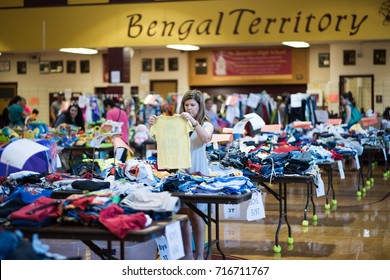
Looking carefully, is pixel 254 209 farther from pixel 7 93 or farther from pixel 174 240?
pixel 7 93

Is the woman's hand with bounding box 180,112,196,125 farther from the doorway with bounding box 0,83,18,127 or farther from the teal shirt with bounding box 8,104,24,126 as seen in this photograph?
the doorway with bounding box 0,83,18,127

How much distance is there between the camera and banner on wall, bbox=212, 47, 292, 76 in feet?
66.2

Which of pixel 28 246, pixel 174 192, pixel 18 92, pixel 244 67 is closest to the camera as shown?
pixel 28 246

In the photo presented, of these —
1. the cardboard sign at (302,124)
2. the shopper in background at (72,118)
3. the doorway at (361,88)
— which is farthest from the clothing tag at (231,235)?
the doorway at (361,88)

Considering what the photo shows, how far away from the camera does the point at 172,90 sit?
68.6 feet

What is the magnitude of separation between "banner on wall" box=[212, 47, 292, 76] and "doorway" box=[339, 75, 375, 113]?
2194mm

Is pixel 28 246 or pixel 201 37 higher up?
pixel 201 37

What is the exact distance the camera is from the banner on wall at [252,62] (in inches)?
795
